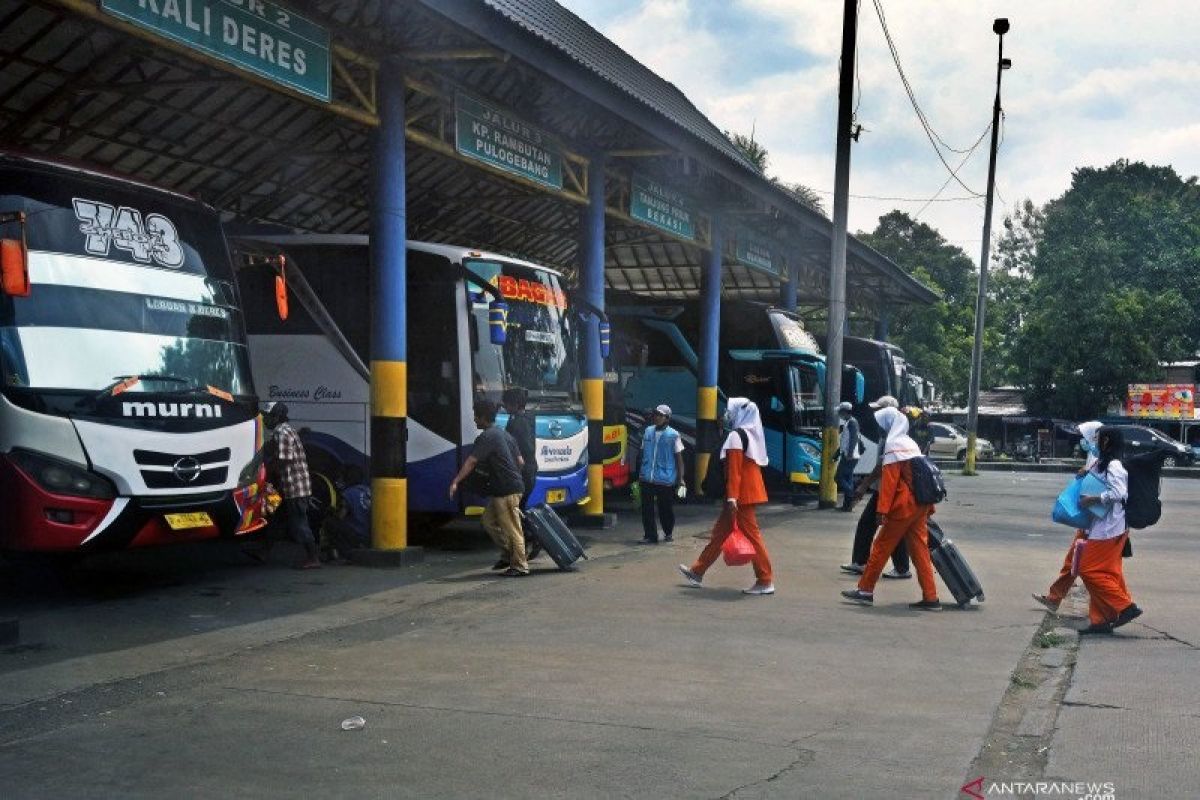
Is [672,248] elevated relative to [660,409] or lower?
elevated

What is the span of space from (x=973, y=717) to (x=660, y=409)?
27.0ft

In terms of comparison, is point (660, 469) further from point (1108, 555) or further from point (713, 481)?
point (713, 481)

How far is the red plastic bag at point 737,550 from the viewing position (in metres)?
10.7

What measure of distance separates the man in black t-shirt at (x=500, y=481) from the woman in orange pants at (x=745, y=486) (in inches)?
75.8

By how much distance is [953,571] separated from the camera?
10359 millimetres

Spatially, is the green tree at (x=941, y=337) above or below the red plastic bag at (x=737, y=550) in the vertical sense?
above

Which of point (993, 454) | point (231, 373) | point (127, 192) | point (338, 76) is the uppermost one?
point (338, 76)

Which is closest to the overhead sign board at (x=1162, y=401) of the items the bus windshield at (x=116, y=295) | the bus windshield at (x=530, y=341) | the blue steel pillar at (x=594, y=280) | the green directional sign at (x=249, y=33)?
the blue steel pillar at (x=594, y=280)

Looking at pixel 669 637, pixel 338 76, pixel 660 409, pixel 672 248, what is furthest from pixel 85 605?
pixel 672 248

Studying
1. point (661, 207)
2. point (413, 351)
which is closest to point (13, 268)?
point (413, 351)

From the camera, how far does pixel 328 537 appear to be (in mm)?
12875

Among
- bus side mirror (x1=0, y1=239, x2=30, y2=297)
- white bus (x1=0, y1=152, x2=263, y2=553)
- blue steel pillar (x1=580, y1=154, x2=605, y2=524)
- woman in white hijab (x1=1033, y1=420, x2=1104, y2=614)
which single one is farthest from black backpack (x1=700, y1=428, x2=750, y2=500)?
bus side mirror (x1=0, y1=239, x2=30, y2=297)

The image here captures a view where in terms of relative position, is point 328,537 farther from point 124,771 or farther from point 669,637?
point 124,771

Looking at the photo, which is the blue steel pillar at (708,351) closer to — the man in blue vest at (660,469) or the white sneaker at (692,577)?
the man in blue vest at (660,469)
